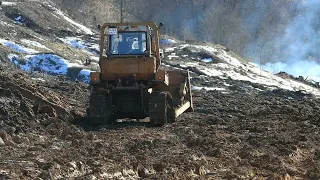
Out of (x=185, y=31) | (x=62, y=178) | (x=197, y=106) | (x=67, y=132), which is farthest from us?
(x=185, y=31)

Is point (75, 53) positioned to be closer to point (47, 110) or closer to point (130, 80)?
point (130, 80)

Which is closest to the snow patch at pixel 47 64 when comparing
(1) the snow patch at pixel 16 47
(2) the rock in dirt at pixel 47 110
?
(1) the snow patch at pixel 16 47

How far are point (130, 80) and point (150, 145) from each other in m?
3.82

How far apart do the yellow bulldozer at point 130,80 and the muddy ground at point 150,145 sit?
37 cm

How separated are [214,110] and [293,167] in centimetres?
864

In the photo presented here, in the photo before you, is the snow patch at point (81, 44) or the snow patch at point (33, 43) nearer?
the snow patch at point (33, 43)

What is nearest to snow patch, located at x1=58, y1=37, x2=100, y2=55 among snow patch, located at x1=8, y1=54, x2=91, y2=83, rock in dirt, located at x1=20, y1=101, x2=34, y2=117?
snow patch, located at x1=8, y1=54, x2=91, y2=83

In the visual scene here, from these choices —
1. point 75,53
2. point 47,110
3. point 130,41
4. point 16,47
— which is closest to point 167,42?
point 75,53

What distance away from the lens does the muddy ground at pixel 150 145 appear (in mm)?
7461

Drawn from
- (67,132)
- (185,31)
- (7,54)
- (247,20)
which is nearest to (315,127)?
(67,132)

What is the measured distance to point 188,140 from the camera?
1046 cm

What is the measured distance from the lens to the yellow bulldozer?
1268cm

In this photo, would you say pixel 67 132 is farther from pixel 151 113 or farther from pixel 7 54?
pixel 7 54

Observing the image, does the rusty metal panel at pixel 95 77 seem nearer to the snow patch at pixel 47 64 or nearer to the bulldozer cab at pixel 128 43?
the bulldozer cab at pixel 128 43
